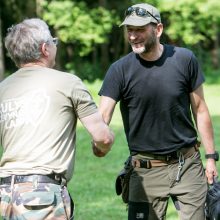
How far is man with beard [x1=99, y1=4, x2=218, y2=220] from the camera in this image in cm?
527

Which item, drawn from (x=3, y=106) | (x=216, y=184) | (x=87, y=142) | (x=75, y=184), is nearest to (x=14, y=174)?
(x=3, y=106)

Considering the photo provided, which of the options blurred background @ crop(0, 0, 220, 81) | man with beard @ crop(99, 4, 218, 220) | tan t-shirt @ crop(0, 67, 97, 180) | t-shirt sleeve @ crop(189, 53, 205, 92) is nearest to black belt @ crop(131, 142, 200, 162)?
man with beard @ crop(99, 4, 218, 220)

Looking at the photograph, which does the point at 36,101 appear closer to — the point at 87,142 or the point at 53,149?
the point at 53,149

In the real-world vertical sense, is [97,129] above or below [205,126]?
above

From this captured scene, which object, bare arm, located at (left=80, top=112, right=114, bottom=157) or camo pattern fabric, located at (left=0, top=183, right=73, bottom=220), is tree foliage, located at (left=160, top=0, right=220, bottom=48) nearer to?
bare arm, located at (left=80, top=112, right=114, bottom=157)

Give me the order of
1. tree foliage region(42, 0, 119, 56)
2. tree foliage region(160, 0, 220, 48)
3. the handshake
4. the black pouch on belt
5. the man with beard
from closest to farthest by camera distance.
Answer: the handshake < the man with beard < the black pouch on belt < tree foliage region(42, 0, 119, 56) < tree foliage region(160, 0, 220, 48)

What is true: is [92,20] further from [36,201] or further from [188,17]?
[36,201]

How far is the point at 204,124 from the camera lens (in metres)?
5.45

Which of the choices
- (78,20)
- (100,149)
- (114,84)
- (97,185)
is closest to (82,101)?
(100,149)

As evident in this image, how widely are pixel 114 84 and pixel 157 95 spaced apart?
327mm

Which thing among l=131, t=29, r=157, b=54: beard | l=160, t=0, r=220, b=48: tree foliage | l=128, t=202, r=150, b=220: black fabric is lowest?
l=160, t=0, r=220, b=48: tree foliage

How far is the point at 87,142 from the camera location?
47.6 ft

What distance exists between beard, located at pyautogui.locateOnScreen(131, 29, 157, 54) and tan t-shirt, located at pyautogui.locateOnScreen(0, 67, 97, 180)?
1.00 meters

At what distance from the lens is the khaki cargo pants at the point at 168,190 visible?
17.5ft
